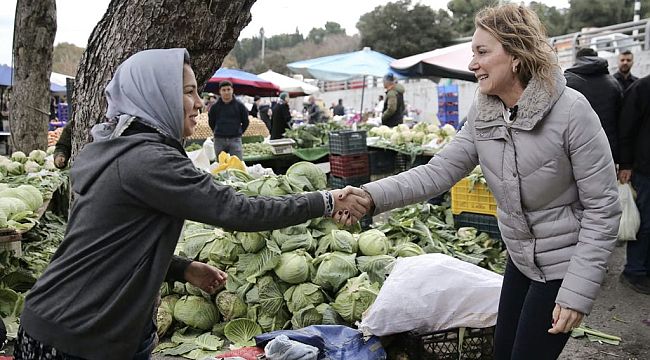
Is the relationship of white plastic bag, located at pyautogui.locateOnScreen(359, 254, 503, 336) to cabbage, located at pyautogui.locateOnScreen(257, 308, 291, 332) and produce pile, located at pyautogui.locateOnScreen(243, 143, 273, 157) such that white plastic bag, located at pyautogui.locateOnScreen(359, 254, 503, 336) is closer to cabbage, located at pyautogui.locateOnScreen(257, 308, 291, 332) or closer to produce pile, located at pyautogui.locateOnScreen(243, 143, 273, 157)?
cabbage, located at pyautogui.locateOnScreen(257, 308, 291, 332)

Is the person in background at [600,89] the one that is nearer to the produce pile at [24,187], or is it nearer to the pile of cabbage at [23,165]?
the produce pile at [24,187]

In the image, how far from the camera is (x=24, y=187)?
4.88 metres

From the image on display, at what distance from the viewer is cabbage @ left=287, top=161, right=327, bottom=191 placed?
4.58 metres

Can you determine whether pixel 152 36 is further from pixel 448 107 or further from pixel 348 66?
pixel 448 107

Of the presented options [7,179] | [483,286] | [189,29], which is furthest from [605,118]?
[7,179]

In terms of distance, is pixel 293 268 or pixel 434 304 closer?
pixel 434 304

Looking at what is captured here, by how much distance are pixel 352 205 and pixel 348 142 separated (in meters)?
5.25

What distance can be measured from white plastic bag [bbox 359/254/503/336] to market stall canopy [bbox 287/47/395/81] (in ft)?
40.2

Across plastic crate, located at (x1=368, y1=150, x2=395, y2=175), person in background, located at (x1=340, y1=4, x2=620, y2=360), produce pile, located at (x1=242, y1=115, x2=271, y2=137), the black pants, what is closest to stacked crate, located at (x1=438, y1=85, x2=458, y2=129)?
produce pile, located at (x1=242, y1=115, x2=271, y2=137)

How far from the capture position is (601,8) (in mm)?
32000

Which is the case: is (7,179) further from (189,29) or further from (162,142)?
(162,142)

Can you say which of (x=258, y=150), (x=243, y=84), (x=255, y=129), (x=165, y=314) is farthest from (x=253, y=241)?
(x=243, y=84)

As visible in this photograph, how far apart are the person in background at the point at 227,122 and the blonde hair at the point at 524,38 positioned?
23.2 feet

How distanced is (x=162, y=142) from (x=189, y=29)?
38.3 inches
